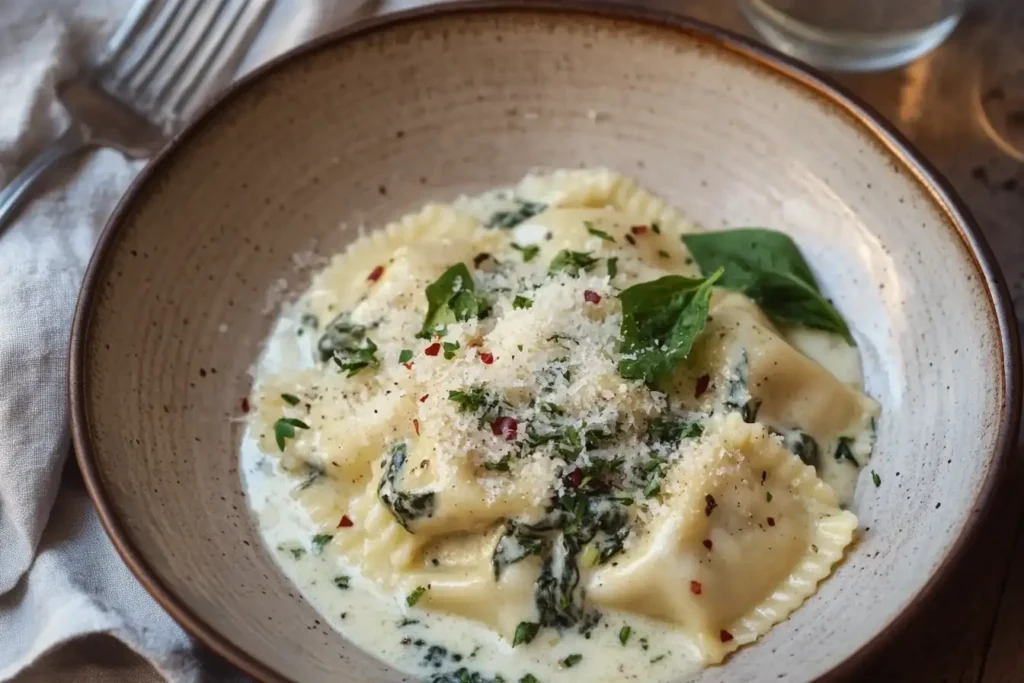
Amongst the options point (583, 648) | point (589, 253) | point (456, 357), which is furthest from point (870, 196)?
point (583, 648)

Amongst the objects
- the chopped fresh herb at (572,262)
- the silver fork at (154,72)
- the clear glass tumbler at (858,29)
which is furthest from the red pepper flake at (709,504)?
the silver fork at (154,72)

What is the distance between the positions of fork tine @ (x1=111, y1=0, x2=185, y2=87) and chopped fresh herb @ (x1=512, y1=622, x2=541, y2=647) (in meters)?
2.49

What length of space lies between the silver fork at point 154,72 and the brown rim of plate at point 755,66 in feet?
1.48

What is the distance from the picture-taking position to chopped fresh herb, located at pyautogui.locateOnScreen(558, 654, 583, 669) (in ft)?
8.89

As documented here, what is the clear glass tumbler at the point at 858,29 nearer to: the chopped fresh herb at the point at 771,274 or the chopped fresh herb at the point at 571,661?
the chopped fresh herb at the point at 771,274

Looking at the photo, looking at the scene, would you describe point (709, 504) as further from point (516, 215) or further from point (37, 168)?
point (37, 168)

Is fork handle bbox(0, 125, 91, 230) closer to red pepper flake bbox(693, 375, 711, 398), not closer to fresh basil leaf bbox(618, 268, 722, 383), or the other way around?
fresh basil leaf bbox(618, 268, 722, 383)

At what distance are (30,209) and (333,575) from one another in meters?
1.72

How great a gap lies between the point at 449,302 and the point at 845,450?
50.3 inches

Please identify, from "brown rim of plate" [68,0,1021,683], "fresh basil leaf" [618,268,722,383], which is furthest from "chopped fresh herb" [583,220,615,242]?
"brown rim of plate" [68,0,1021,683]

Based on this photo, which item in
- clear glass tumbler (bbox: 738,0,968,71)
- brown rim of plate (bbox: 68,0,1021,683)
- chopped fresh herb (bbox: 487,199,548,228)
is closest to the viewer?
brown rim of plate (bbox: 68,0,1021,683)

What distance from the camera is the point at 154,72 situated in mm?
3900

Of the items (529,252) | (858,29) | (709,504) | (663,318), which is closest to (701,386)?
(663,318)

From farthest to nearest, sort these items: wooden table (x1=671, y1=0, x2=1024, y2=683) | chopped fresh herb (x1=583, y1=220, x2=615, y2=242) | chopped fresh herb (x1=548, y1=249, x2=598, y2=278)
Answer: chopped fresh herb (x1=583, y1=220, x2=615, y2=242)
chopped fresh herb (x1=548, y1=249, x2=598, y2=278)
wooden table (x1=671, y1=0, x2=1024, y2=683)
